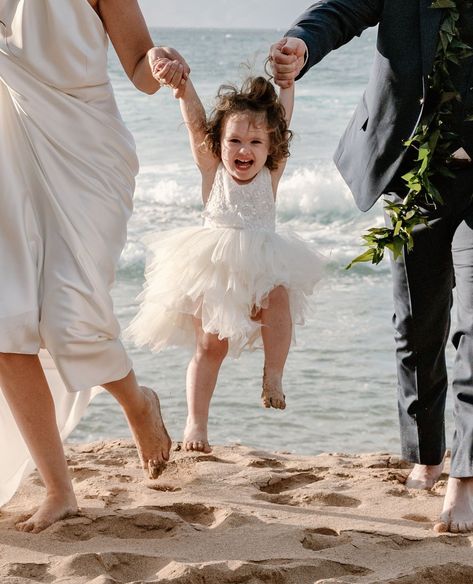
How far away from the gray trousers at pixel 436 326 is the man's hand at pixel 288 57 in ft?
2.14

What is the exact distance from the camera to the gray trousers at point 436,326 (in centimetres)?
405

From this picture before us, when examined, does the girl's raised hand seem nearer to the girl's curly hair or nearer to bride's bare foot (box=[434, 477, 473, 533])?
the girl's curly hair

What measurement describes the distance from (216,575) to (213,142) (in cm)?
245

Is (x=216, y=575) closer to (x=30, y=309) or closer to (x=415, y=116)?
(x=30, y=309)

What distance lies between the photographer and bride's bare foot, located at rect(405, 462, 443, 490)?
454 cm

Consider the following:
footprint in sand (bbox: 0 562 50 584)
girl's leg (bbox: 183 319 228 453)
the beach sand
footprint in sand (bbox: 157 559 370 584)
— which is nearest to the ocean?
girl's leg (bbox: 183 319 228 453)

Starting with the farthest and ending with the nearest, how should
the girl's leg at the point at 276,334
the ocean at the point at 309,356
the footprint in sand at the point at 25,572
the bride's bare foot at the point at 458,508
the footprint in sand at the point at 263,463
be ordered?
the ocean at the point at 309,356, the footprint in sand at the point at 263,463, the girl's leg at the point at 276,334, the bride's bare foot at the point at 458,508, the footprint in sand at the point at 25,572

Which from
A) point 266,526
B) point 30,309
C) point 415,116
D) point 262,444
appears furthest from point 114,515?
point 262,444

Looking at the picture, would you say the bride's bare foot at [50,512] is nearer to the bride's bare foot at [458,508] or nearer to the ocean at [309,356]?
the bride's bare foot at [458,508]

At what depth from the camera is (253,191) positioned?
518 centimetres

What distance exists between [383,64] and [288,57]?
401 millimetres

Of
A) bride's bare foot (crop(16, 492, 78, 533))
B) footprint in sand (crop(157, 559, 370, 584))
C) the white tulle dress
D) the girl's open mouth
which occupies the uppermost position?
the girl's open mouth

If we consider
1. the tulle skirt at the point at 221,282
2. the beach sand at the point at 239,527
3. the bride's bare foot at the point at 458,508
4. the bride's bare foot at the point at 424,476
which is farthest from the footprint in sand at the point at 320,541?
the tulle skirt at the point at 221,282

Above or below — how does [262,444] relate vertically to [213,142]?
below
